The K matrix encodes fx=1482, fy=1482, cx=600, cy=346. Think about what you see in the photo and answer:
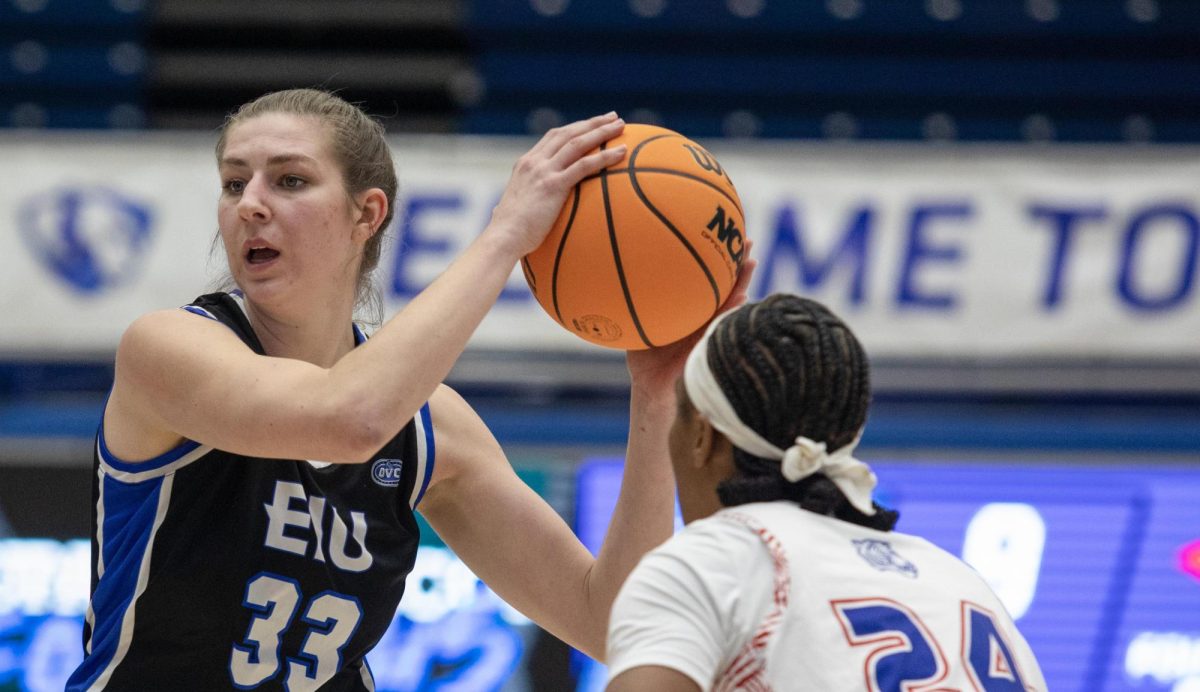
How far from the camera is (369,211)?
274 centimetres

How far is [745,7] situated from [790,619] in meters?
6.53

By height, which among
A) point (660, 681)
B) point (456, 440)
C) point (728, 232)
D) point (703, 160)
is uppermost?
point (703, 160)

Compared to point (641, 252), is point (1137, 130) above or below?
above

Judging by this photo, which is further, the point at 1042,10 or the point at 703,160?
the point at 1042,10

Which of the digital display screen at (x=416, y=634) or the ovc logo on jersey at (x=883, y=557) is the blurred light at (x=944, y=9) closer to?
the digital display screen at (x=416, y=634)

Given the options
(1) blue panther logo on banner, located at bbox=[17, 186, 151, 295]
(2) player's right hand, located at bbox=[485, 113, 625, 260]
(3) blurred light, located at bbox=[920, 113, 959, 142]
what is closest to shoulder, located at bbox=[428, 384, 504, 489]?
(2) player's right hand, located at bbox=[485, 113, 625, 260]

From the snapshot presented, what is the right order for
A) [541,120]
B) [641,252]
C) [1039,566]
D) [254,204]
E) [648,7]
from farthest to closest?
[648,7], [541,120], [1039,566], [641,252], [254,204]

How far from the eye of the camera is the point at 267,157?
2.54 meters

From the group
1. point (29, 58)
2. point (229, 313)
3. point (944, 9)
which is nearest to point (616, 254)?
point (229, 313)

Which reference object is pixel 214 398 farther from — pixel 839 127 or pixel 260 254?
pixel 839 127

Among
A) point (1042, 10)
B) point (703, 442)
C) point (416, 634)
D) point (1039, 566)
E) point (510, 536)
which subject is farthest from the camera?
point (1042, 10)

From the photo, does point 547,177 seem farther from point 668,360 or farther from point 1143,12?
point 1143,12

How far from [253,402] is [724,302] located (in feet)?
2.98

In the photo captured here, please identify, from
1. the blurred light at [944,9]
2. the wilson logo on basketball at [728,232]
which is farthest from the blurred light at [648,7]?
the wilson logo on basketball at [728,232]
